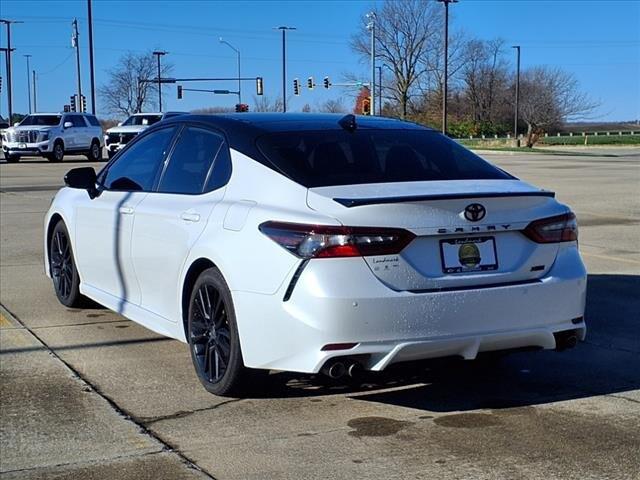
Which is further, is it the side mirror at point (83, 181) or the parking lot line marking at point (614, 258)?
the parking lot line marking at point (614, 258)

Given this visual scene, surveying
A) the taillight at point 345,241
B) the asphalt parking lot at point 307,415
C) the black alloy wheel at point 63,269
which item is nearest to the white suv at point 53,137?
the black alloy wheel at point 63,269

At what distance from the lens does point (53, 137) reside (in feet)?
117

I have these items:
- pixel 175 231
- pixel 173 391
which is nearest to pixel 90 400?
pixel 173 391

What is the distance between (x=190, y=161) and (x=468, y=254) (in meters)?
2.03

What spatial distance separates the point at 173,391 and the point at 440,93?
74.8m

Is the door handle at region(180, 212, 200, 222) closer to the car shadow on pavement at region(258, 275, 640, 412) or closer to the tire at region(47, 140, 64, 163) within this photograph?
the car shadow on pavement at region(258, 275, 640, 412)

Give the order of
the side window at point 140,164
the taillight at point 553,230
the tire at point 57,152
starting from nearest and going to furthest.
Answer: the taillight at point 553,230 < the side window at point 140,164 < the tire at point 57,152

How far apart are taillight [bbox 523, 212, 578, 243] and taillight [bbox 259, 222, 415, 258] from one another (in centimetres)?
76

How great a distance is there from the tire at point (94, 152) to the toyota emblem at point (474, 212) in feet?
111

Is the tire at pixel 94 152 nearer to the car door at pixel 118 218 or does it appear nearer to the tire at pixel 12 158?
the tire at pixel 12 158

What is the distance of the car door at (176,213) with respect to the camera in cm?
553

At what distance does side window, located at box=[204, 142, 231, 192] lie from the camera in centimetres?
548

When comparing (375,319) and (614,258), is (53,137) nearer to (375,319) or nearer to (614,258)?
(614,258)

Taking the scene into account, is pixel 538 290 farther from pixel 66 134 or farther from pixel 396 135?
pixel 66 134
